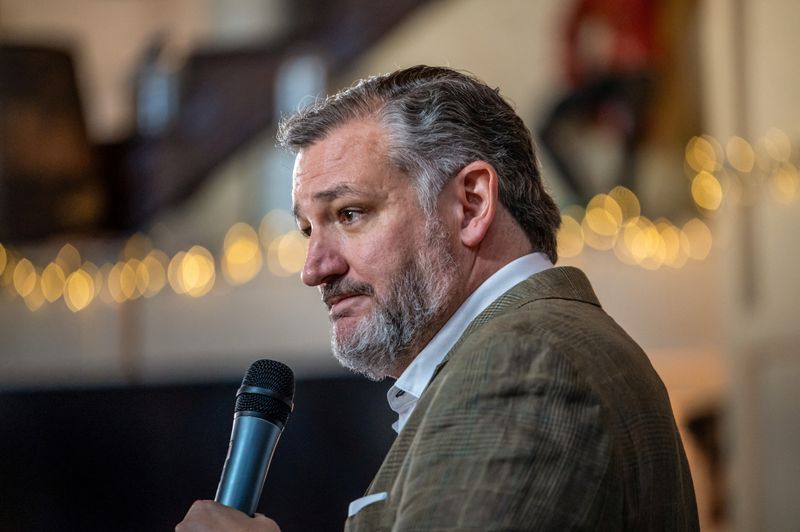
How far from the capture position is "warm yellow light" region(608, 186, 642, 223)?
4996mm

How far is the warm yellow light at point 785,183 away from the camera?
4301 mm

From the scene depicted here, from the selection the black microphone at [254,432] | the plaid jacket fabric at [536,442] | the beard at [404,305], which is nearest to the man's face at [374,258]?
the beard at [404,305]

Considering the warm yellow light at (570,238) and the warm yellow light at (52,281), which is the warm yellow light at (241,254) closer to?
the warm yellow light at (52,281)

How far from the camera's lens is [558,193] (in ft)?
16.8

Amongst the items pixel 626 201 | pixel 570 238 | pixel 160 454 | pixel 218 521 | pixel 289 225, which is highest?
pixel 289 225

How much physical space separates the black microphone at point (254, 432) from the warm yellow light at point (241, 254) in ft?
13.0

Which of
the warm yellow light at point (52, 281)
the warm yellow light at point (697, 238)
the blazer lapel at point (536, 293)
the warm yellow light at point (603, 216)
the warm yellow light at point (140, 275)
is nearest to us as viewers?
the blazer lapel at point (536, 293)

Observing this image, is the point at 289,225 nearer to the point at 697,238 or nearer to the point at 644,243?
the point at 644,243

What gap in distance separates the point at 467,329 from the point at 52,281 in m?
4.70

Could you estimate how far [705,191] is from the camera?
16.0ft

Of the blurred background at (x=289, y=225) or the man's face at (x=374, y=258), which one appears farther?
the blurred background at (x=289, y=225)

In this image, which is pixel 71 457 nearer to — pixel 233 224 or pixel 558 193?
pixel 233 224

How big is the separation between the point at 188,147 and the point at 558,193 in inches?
70.5

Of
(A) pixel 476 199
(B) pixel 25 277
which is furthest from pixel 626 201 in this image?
(A) pixel 476 199
